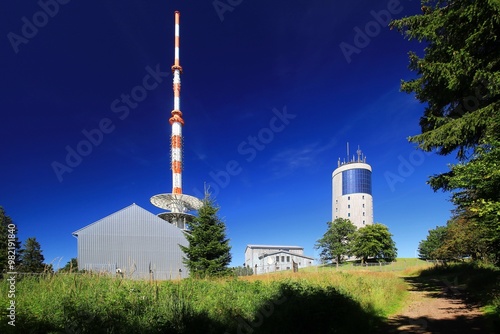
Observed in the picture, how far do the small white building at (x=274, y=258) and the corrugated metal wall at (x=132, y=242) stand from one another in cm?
3087

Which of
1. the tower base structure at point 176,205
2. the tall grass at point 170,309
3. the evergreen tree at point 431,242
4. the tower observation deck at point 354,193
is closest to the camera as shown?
the tall grass at point 170,309

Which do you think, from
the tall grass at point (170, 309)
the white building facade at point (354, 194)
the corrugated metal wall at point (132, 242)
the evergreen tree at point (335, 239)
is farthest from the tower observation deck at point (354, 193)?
the tall grass at point (170, 309)

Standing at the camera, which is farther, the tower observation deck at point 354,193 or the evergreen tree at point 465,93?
the tower observation deck at point 354,193

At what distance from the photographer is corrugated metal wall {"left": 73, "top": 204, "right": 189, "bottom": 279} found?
29.2 metres

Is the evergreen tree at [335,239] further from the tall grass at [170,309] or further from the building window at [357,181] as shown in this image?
the tall grass at [170,309]

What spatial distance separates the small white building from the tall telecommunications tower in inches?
942

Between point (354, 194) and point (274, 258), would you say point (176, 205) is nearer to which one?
point (274, 258)

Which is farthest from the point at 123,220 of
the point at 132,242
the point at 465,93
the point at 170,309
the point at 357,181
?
the point at 357,181

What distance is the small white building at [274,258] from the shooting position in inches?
2537

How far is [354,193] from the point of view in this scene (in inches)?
3839

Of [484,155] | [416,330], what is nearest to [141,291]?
[416,330]

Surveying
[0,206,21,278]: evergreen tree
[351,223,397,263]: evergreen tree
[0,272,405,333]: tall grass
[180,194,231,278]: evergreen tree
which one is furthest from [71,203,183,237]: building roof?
[351,223,397,263]: evergreen tree

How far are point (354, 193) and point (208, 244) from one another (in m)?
87.0

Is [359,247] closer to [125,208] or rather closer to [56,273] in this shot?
[125,208]
